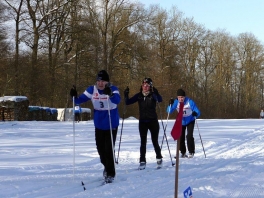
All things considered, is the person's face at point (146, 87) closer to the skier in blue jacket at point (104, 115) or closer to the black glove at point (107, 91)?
the skier in blue jacket at point (104, 115)

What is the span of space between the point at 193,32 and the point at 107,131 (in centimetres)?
3954

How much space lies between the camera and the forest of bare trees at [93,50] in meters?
29.9

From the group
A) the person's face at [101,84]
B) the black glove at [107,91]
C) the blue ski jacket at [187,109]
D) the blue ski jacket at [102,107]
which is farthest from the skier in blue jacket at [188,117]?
the black glove at [107,91]

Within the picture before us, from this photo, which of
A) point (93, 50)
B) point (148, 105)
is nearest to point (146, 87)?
point (148, 105)

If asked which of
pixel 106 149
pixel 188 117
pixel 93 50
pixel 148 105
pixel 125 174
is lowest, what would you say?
pixel 125 174

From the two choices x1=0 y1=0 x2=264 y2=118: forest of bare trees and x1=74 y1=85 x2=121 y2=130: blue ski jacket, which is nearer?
x1=74 y1=85 x2=121 y2=130: blue ski jacket

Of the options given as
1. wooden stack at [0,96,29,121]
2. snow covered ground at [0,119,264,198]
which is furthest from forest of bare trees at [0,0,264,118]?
snow covered ground at [0,119,264,198]

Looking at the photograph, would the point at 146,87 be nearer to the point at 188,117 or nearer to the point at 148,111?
the point at 148,111

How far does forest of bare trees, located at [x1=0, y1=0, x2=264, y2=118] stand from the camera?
98.1 feet

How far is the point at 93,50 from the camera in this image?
32.9 metres

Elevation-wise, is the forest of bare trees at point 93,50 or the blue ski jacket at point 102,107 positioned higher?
the forest of bare trees at point 93,50

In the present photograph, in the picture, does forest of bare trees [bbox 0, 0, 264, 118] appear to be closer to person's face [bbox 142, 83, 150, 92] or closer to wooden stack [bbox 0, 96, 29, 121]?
wooden stack [bbox 0, 96, 29, 121]

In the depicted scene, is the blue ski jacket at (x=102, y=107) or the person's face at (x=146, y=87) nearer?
the blue ski jacket at (x=102, y=107)

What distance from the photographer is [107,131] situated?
610cm
